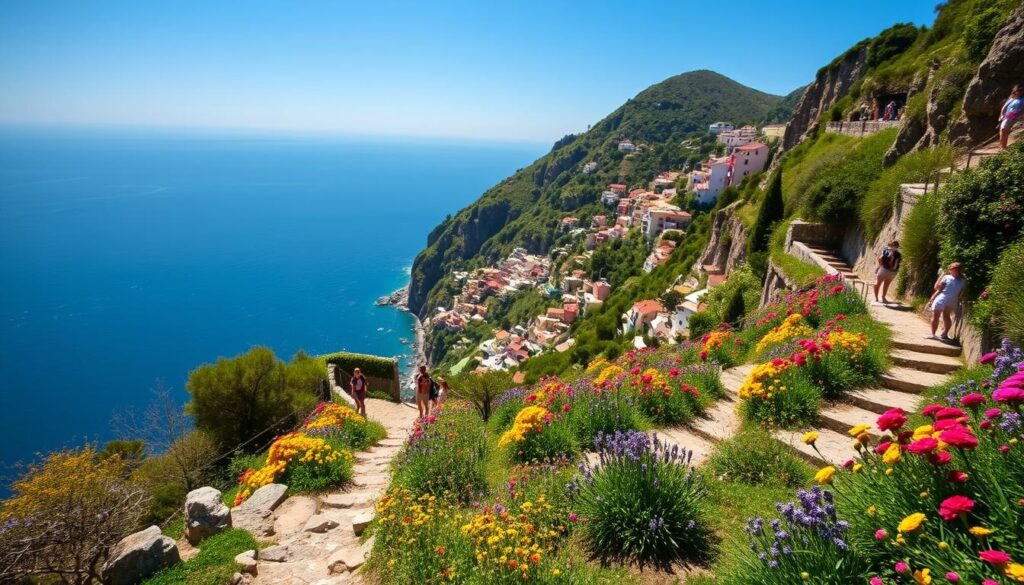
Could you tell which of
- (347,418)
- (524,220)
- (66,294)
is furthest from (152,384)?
(524,220)

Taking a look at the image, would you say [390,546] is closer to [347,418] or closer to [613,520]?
[613,520]

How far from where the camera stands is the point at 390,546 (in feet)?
15.7

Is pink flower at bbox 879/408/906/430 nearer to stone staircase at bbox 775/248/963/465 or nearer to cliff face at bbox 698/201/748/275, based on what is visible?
stone staircase at bbox 775/248/963/465

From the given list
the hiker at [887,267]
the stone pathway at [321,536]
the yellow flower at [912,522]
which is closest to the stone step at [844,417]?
the yellow flower at [912,522]

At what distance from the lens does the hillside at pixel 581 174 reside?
4882 inches

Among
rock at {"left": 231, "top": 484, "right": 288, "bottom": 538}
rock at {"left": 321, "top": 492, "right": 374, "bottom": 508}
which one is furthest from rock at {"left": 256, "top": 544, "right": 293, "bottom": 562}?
rock at {"left": 321, "top": 492, "right": 374, "bottom": 508}

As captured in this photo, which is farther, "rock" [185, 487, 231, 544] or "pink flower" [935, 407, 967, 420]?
"rock" [185, 487, 231, 544]

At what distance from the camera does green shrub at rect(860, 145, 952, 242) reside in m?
11.7

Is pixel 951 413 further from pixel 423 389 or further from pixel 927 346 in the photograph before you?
pixel 423 389

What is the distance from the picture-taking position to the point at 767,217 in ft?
78.5

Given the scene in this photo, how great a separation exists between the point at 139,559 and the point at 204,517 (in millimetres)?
928

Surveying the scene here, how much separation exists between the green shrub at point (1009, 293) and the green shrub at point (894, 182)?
18.9ft

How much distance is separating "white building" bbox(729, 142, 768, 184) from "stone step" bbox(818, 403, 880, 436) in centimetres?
7057

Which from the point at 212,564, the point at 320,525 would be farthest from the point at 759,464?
the point at 212,564
